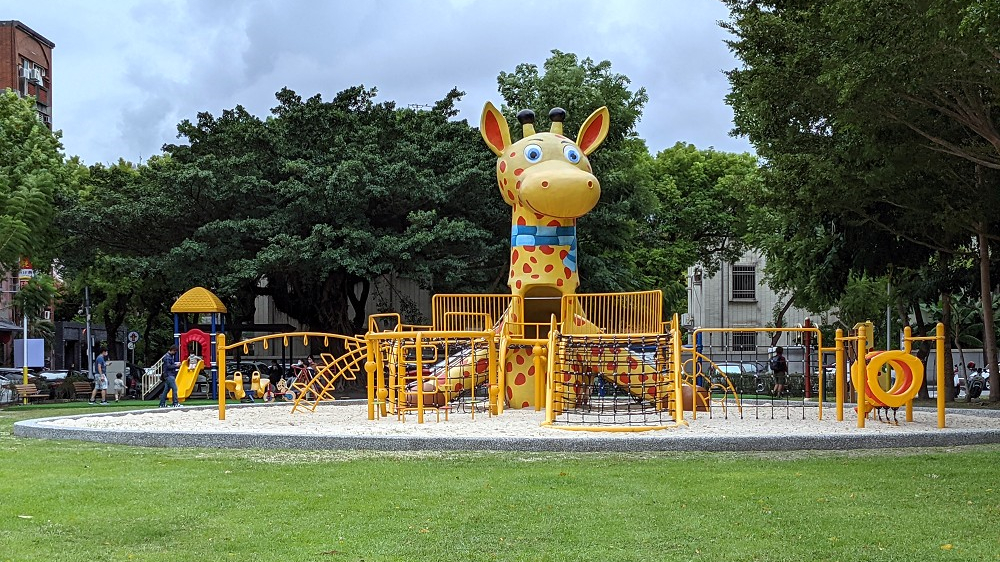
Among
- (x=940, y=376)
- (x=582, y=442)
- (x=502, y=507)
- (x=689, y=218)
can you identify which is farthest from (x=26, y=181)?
(x=689, y=218)

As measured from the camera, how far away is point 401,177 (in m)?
31.6

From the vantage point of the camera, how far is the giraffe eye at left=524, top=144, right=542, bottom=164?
20.5m

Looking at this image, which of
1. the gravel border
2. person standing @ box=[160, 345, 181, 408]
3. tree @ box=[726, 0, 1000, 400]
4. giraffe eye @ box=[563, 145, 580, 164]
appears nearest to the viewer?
the gravel border

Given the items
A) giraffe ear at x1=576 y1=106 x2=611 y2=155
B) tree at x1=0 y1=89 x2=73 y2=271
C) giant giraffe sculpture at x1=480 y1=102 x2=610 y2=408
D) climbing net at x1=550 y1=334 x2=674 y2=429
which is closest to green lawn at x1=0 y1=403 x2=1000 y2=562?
climbing net at x1=550 y1=334 x2=674 y2=429

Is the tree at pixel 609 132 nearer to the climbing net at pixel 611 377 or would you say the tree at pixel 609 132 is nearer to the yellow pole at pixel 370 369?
the climbing net at pixel 611 377

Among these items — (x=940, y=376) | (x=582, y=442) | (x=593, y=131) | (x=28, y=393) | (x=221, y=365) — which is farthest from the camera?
(x=28, y=393)

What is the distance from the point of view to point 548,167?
2017cm

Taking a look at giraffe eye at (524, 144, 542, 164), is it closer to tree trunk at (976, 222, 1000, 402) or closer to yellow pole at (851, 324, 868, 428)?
yellow pole at (851, 324, 868, 428)

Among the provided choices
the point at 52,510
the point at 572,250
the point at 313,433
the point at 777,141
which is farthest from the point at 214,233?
the point at 52,510

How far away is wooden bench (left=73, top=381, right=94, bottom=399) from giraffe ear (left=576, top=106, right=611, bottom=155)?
65.0 ft

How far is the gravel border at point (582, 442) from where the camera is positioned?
43.5 feet

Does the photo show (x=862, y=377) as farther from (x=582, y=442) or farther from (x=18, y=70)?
(x=18, y=70)

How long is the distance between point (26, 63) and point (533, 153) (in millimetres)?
48727

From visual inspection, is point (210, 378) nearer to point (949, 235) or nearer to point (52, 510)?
point (949, 235)
